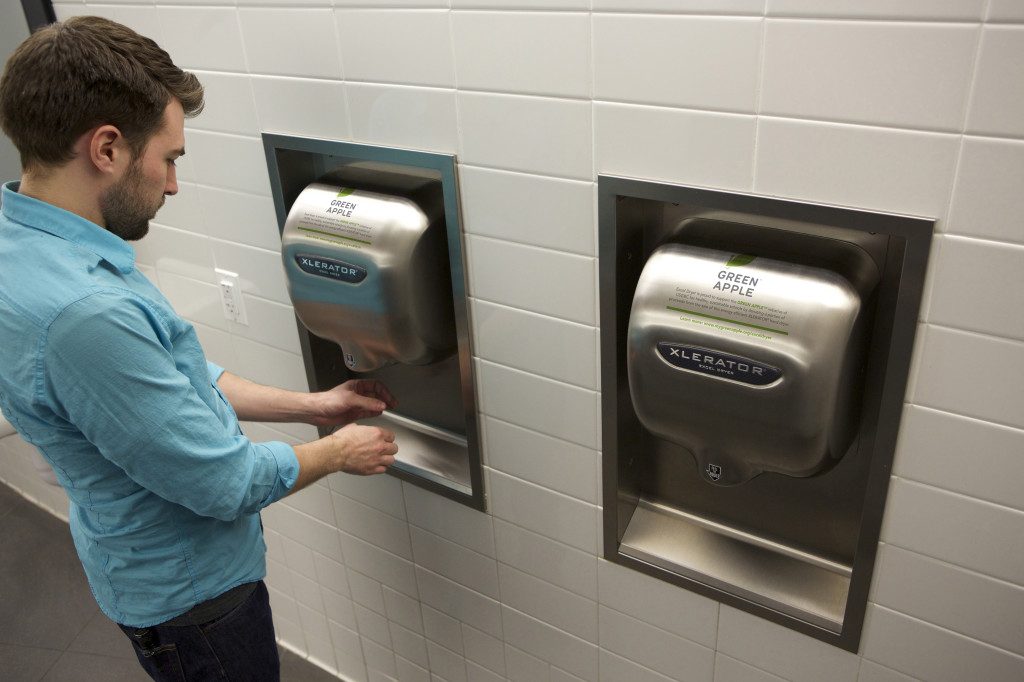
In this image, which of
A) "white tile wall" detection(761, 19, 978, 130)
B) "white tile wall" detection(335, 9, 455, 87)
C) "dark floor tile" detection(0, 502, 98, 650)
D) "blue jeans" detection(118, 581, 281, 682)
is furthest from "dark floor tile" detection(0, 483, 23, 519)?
"white tile wall" detection(761, 19, 978, 130)

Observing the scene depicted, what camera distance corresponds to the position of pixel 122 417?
1.17 m

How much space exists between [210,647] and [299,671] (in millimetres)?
1035

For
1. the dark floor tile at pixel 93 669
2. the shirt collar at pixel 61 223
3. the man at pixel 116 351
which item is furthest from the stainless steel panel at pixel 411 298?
the dark floor tile at pixel 93 669

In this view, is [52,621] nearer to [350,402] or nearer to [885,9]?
[350,402]

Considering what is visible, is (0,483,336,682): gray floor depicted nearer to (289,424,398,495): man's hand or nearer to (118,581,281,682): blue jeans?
(118,581,281,682): blue jeans

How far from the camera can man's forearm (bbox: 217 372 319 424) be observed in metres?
1.66

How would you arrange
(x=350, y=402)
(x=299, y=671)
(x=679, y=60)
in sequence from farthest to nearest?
(x=299, y=671), (x=350, y=402), (x=679, y=60)

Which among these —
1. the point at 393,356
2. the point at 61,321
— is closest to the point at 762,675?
the point at 393,356

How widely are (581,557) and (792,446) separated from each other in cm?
58

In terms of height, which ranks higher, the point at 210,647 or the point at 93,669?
the point at 210,647

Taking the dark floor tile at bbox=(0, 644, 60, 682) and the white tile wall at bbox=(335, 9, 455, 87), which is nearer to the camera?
the white tile wall at bbox=(335, 9, 455, 87)

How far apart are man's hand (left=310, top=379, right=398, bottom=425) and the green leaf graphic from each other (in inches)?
30.3

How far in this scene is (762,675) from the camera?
1.48 meters

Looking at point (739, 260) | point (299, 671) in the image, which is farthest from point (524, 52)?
point (299, 671)
